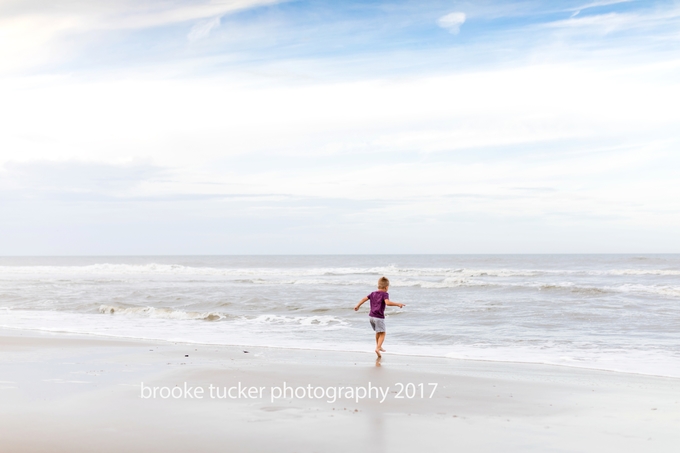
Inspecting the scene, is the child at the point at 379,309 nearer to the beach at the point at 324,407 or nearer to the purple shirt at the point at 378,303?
the purple shirt at the point at 378,303

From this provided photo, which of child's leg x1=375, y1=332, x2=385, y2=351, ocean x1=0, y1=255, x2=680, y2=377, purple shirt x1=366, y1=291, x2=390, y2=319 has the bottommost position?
ocean x1=0, y1=255, x2=680, y2=377

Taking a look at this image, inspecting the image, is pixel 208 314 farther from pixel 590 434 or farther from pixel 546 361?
pixel 590 434

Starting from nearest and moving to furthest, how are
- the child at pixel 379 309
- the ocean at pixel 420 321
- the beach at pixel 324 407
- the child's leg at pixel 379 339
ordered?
the beach at pixel 324 407, the child's leg at pixel 379 339, the child at pixel 379 309, the ocean at pixel 420 321

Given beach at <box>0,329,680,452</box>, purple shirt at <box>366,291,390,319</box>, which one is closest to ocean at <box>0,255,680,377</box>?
purple shirt at <box>366,291,390,319</box>

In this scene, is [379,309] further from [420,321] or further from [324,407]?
[420,321]

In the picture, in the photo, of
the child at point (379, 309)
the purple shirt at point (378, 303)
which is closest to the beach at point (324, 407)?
the child at point (379, 309)

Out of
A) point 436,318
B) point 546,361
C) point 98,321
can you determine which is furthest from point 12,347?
point 436,318

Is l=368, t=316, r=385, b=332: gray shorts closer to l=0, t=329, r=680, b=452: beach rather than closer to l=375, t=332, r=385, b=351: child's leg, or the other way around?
l=375, t=332, r=385, b=351: child's leg

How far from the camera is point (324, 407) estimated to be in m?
6.22

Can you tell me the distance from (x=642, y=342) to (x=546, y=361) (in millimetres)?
3439

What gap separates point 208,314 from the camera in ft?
56.2

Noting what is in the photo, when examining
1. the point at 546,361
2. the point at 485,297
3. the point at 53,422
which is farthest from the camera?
the point at 485,297

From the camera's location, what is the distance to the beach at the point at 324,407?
4992mm

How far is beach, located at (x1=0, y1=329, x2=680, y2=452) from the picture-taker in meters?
4.99
